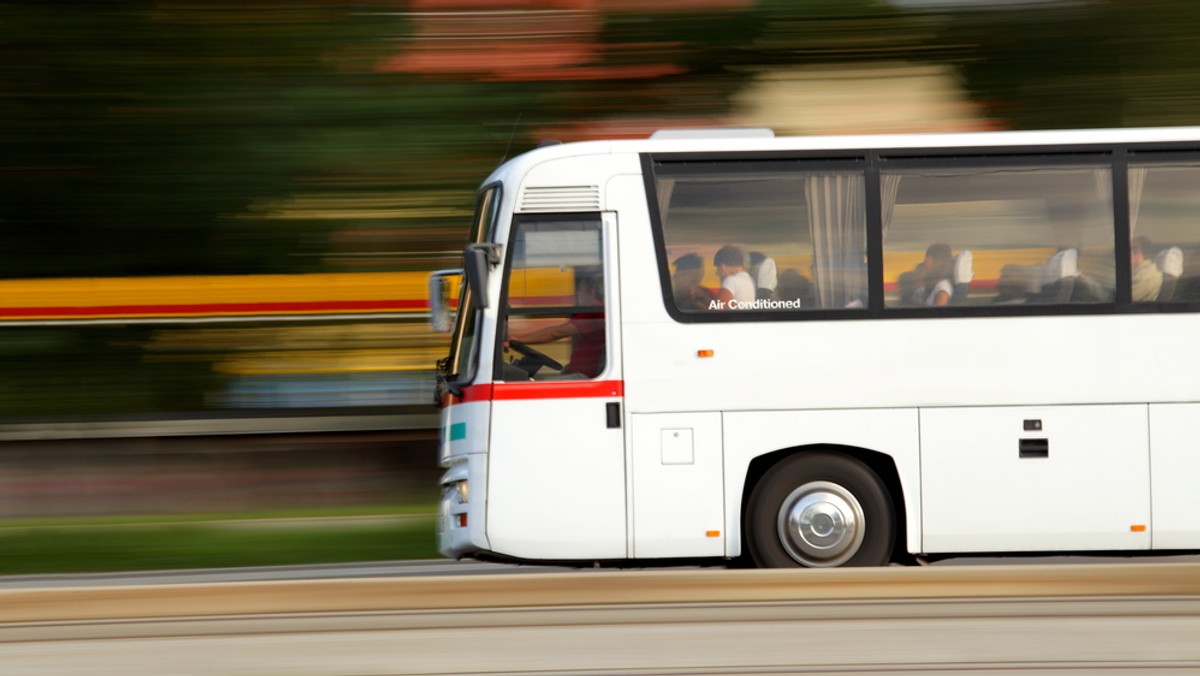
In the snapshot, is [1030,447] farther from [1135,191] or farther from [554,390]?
[554,390]

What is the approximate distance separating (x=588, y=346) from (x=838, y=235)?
1614mm

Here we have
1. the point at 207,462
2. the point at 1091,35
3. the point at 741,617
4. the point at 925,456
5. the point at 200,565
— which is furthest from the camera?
the point at 1091,35

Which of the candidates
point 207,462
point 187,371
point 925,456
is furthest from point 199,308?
point 925,456

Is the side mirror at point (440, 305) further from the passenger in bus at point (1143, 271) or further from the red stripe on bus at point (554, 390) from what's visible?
the passenger in bus at point (1143, 271)

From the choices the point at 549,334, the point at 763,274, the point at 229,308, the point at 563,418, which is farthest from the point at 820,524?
the point at 229,308

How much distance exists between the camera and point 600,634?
Answer: 5211mm

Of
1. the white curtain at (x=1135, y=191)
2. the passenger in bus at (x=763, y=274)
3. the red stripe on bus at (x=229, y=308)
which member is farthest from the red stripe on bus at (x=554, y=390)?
the red stripe on bus at (x=229, y=308)

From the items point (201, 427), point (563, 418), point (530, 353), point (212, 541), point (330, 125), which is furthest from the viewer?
point (330, 125)

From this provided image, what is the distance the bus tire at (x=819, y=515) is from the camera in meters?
8.86

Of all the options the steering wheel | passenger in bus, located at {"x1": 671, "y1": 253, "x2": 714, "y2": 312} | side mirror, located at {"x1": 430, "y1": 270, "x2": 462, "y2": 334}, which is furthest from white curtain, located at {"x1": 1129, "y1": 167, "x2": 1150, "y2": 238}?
side mirror, located at {"x1": 430, "y1": 270, "x2": 462, "y2": 334}

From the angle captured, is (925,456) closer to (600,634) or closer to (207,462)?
(600,634)

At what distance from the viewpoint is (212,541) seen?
45.4ft

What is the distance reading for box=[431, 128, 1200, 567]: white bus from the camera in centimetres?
879

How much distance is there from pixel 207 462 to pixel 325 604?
10.7 m
